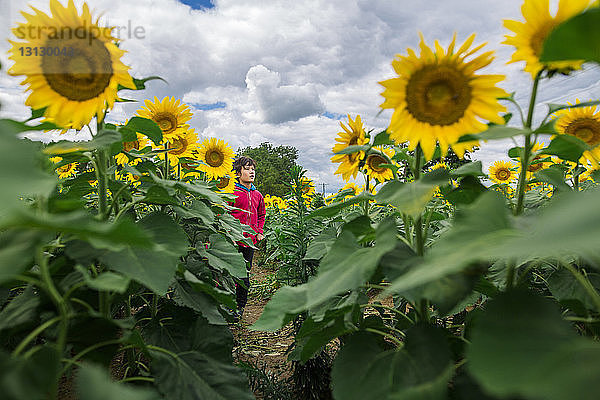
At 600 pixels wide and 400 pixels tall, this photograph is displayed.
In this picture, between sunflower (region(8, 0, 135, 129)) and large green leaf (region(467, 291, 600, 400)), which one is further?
sunflower (region(8, 0, 135, 129))

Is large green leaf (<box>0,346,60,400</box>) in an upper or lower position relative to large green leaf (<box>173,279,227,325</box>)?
upper

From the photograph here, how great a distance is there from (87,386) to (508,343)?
63cm

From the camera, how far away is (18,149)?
50cm

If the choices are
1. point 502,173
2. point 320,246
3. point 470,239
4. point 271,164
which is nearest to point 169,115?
point 320,246

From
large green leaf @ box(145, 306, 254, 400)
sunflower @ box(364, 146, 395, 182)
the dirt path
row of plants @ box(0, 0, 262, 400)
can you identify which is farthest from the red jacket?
large green leaf @ box(145, 306, 254, 400)

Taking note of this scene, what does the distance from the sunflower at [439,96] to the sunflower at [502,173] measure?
3957mm

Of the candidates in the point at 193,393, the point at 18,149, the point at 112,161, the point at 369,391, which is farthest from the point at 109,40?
the point at 369,391

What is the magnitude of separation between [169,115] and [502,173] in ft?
13.6

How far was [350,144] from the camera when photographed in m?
2.05

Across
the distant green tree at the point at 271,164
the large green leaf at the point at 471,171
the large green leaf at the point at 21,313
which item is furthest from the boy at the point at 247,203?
the distant green tree at the point at 271,164

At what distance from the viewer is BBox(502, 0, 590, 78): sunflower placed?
982mm

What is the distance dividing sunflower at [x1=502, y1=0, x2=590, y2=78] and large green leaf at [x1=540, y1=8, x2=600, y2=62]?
18.5 inches

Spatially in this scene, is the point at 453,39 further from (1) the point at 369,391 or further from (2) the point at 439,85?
(1) the point at 369,391

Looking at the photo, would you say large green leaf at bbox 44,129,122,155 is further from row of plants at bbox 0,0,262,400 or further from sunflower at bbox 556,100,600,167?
sunflower at bbox 556,100,600,167
